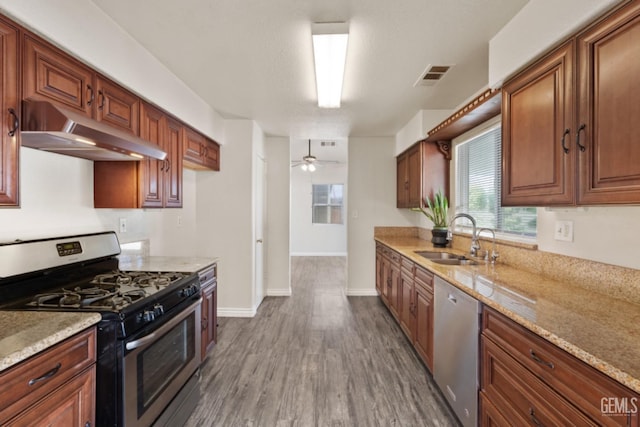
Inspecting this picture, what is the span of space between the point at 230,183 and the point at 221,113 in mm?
824

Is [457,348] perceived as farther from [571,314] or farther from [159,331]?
[159,331]

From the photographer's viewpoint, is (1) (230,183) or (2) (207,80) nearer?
(2) (207,80)

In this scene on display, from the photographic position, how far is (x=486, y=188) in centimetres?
277

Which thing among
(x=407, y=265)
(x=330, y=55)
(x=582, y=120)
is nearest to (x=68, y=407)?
(x=330, y=55)

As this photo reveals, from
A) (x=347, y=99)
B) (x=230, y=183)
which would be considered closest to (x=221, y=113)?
(x=230, y=183)

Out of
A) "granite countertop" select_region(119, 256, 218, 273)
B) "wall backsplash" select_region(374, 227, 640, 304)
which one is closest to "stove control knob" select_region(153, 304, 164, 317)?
"granite countertop" select_region(119, 256, 218, 273)

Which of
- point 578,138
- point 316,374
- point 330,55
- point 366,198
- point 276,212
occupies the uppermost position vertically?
point 330,55

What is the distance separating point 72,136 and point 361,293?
3937 millimetres

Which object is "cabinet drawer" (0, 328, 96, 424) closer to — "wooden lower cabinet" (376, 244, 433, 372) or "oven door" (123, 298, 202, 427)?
"oven door" (123, 298, 202, 427)

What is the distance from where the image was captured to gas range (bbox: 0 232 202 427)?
4.14 ft

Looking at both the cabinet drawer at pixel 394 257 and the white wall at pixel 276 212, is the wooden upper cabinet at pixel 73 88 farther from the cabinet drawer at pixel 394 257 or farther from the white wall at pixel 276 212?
the cabinet drawer at pixel 394 257

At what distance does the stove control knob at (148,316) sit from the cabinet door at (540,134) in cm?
208

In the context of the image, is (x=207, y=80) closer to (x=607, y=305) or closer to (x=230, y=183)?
(x=230, y=183)

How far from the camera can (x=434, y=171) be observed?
3393mm
